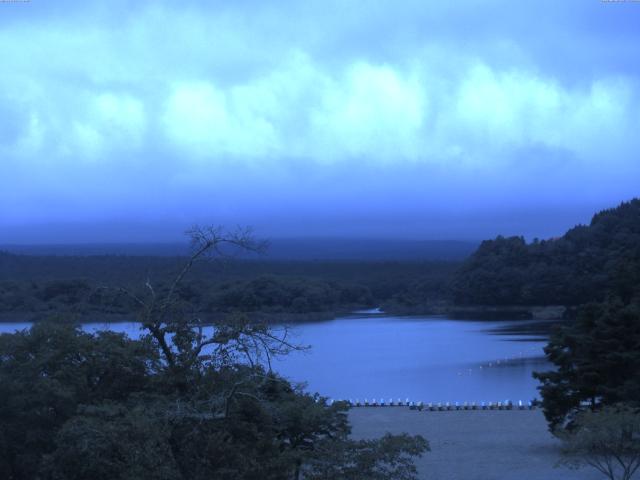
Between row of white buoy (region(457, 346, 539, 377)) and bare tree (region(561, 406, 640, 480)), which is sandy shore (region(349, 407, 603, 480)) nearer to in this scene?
bare tree (region(561, 406, 640, 480))

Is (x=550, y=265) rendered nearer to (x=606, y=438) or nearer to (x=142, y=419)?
(x=606, y=438)

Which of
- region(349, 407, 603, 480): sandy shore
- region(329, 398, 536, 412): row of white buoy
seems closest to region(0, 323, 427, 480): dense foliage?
region(349, 407, 603, 480): sandy shore

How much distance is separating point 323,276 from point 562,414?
63.2 metres

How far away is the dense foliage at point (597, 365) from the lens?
19062mm

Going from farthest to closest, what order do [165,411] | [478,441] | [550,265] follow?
1. [550,265]
2. [478,441]
3. [165,411]

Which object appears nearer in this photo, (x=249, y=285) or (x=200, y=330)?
(x=200, y=330)

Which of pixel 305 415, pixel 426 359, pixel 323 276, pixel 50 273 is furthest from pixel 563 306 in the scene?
pixel 305 415

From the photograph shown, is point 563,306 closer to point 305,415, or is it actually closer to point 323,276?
point 323,276

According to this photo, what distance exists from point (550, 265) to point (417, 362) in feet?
101

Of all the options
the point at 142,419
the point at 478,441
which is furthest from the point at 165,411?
the point at 478,441

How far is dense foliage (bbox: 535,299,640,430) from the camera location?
62.5 feet

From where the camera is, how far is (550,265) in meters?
71.9

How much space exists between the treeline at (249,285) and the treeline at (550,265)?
15.1 ft

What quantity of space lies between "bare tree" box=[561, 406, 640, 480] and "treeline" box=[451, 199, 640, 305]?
162 feet
